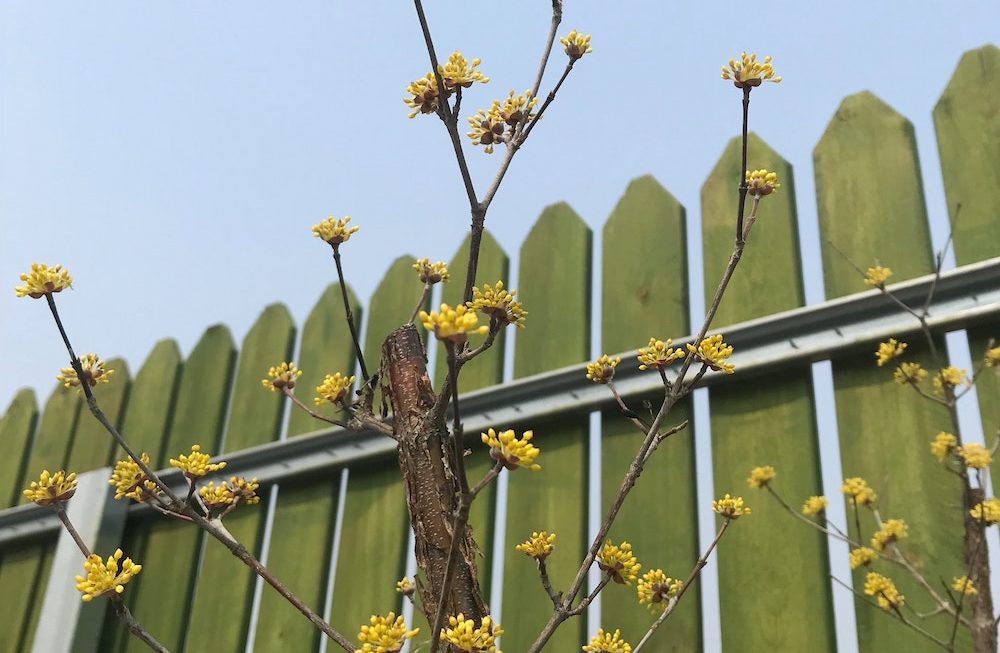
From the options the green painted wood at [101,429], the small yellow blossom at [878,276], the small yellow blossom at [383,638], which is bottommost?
the small yellow blossom at [383,638]

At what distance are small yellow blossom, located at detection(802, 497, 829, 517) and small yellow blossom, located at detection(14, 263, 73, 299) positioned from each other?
41.3 inches

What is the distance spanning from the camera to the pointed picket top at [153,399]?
2.24 meters

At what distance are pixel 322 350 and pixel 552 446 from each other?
74 cm

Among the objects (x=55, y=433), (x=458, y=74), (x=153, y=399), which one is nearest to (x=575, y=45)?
(x=458, y=74)

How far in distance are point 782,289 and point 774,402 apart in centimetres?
21

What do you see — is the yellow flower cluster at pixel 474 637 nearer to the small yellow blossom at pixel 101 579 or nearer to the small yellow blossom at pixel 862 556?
the small yellow blossom at pixel 101 579

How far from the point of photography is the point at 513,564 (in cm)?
157

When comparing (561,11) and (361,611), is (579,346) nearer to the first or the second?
(361,611)

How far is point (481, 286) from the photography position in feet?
6.15

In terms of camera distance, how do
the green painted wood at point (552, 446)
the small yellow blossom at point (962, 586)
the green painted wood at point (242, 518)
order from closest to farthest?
the small yellow blossom at point (962, 586)
the green painted wood at point (552, 446)
the green painted wood at point (242, 518)

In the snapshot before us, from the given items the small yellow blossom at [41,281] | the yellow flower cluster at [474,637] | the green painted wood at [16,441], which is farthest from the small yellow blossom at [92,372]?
the green painted wood at [16,441]

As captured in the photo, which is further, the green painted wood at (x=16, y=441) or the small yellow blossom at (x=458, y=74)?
the green painted wood at (x=16, y=441)

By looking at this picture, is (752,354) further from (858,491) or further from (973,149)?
(973,149)

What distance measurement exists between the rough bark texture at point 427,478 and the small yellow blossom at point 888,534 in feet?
2.33
